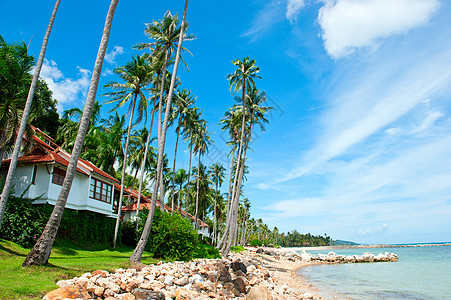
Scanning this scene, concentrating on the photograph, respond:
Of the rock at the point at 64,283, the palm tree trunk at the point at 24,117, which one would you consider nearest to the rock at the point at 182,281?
the rock at the point at 64,283

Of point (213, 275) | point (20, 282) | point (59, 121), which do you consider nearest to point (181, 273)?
point (213, 275)

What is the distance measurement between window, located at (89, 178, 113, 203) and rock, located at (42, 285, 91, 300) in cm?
1833

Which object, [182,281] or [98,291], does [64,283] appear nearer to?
[98,291]

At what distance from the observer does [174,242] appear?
59.5 feet

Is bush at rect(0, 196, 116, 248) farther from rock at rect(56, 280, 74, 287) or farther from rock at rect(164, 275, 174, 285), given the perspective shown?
rock at rect(56, 280, 74, 287)

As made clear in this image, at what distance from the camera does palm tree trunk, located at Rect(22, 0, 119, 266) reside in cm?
991

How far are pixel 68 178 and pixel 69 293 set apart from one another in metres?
4.95

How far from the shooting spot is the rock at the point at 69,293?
686cm

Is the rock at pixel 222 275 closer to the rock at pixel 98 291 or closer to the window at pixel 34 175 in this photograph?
the rock at pixel 98 291

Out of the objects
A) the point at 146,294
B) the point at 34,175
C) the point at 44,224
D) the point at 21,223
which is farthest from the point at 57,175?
the point at 146,294

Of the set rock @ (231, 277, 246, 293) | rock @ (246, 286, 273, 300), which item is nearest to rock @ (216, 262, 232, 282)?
rock @ (231, 277, 246, 293)

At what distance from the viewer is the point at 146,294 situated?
9.12 meters

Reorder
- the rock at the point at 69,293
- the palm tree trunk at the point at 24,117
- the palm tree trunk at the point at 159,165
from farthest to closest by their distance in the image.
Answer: the palm tree trunk at the point at 159,165 → the palm tree trunk at the point at 24,117 → the rock at the point at 69,293

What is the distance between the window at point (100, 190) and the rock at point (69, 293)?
1833 cm
